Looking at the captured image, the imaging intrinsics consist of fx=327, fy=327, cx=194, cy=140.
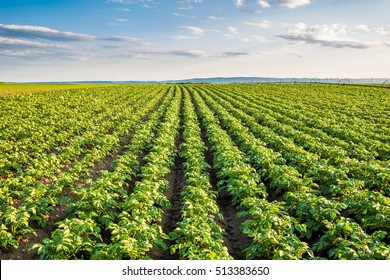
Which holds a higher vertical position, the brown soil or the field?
the field

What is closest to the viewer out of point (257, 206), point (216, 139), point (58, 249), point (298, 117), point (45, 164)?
point (58, 249)

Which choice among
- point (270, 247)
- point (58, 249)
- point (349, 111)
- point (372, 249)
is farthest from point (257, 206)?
point (349, 111)

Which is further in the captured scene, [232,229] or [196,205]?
[232,229]

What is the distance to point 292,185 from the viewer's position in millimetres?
9289

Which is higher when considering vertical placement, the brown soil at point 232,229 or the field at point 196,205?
the field at point 196,205

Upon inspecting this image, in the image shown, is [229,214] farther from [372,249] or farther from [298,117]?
[298,117]

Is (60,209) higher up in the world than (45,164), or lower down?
lower down

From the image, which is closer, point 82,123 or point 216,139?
point 216,139

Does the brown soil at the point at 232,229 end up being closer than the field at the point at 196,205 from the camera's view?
No

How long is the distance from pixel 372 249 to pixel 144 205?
189 inches

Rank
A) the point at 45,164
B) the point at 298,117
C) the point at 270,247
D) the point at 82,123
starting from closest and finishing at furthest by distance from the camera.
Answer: the point at 270,247 < the point at 45,164 < the point at 82,123 < the point at 298,117

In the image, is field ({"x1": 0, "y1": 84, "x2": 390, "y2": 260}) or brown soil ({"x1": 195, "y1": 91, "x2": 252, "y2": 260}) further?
brown soil ({"x1": 195, "y1": 91, "x2": 252, "y2": 260})

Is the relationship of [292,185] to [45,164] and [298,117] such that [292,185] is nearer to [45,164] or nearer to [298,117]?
[45,164]

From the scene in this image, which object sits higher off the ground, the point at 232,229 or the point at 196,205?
the point at 196,205
